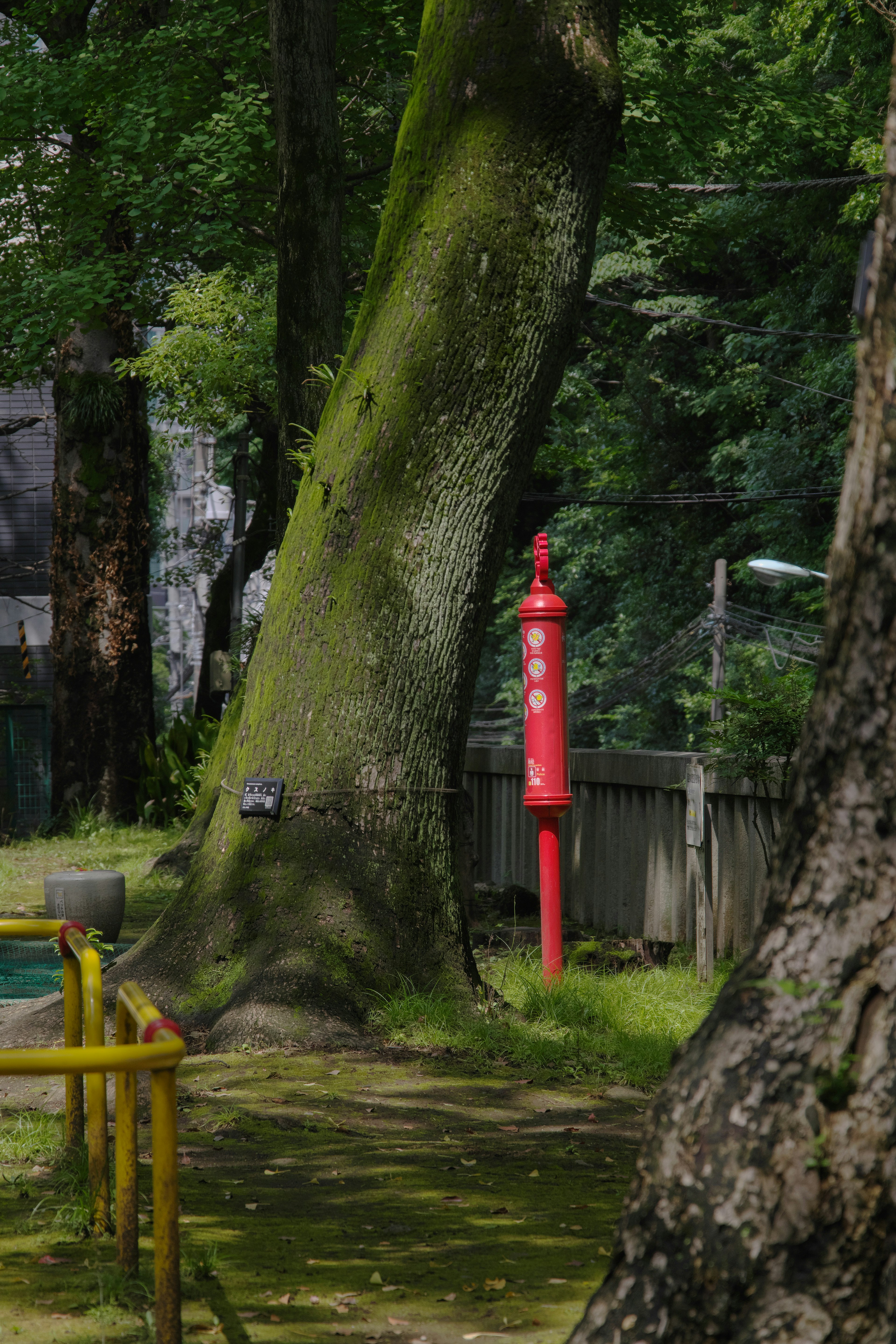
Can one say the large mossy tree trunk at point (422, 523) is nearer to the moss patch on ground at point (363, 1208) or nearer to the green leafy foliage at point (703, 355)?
the moss patch on ground at point (363, 1208)

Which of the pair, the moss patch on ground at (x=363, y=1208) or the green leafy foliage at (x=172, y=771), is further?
the green leafy foliage at (x=172, y=771)

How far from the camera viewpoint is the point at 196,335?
15469 millimetres

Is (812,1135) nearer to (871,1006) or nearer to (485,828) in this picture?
(871,1006)

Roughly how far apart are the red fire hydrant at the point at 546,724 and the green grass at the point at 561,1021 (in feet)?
1.48

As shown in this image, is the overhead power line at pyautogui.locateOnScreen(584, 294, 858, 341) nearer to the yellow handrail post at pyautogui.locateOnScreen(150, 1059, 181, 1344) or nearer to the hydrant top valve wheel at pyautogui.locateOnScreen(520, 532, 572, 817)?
the hydrant top valve wheel at pyautogui.locateOnScreen(520, 532, 572, 817)

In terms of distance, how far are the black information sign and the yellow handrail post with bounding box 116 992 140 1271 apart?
2.94 metres

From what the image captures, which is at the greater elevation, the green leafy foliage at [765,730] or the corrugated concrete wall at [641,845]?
the green leafy foliage at [765,730]

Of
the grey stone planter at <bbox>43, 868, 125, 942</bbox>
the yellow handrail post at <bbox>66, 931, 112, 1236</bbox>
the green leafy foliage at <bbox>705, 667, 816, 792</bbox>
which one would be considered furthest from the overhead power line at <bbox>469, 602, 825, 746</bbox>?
the yellow handrail post at <bbox>66, 931, 112, 1236</bbox>

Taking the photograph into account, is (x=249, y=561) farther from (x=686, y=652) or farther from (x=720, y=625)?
(x=686, y=652)

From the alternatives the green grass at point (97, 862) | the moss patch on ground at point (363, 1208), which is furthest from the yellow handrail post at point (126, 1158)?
the green grass at point (97, 862)

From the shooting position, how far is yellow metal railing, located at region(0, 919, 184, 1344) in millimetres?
2799

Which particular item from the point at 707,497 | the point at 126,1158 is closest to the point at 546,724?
→ the point at 126,1158

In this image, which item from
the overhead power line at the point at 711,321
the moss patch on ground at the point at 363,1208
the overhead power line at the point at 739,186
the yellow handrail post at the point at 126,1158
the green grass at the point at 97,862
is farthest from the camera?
the overhead power line at the point at 711,321

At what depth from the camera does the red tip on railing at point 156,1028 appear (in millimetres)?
2936
